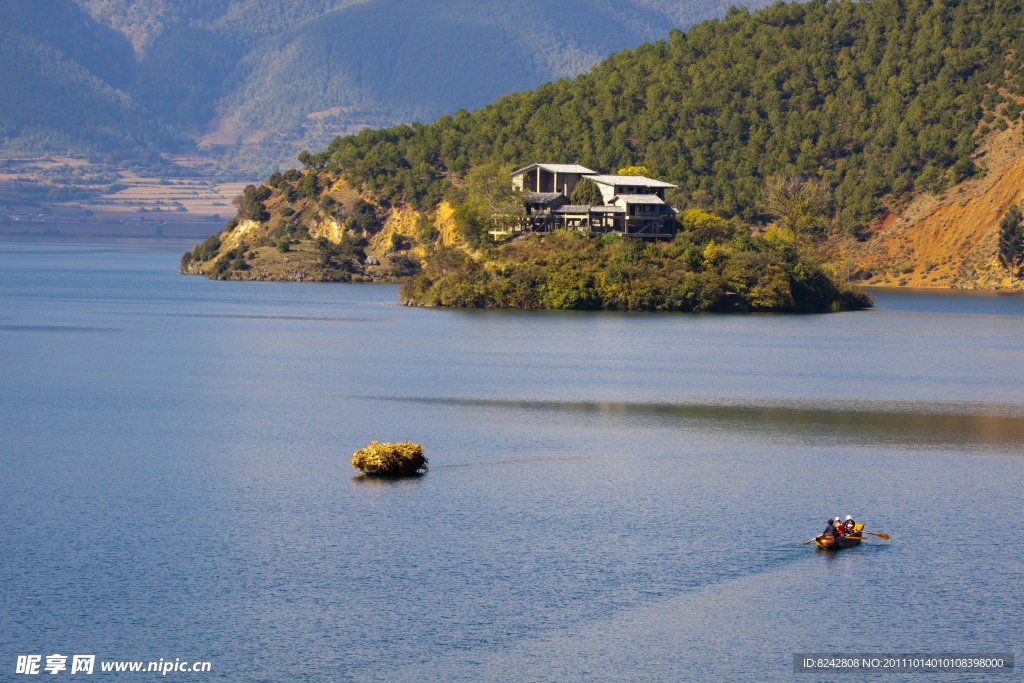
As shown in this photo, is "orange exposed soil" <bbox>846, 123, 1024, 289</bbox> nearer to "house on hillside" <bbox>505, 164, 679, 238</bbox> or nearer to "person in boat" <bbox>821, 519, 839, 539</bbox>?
"house on hillside" <bbox>505, 164, 679, 238</bbox>

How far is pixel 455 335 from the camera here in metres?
96.8

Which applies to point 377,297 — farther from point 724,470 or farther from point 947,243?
point 724,470

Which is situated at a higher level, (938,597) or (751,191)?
(751,191)

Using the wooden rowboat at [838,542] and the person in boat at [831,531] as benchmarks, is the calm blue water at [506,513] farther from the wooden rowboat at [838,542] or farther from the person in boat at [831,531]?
the person in boat at [831,531]

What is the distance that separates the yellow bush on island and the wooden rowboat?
613 inches

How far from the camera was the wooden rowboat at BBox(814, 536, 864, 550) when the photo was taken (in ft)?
119

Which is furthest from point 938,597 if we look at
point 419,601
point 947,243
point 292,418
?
point 947,243

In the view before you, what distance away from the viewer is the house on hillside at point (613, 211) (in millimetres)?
127375

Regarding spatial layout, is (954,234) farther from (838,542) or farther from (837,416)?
(838,542)

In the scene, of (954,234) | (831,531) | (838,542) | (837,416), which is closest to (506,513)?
(831,531)

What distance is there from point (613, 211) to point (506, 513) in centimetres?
9094

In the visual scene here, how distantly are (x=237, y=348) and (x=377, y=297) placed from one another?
204ft

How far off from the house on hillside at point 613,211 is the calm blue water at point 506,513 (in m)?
47.8

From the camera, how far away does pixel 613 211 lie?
420 feet
